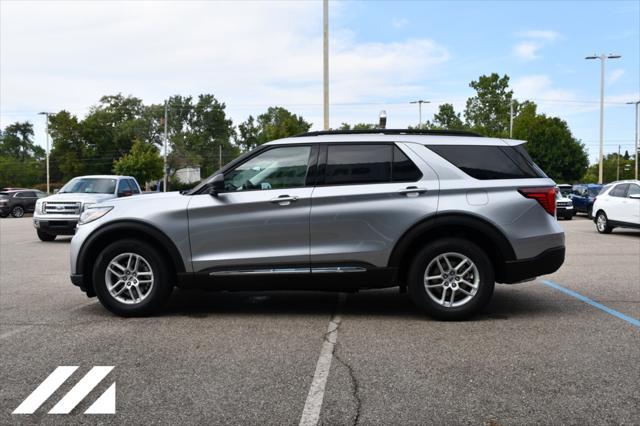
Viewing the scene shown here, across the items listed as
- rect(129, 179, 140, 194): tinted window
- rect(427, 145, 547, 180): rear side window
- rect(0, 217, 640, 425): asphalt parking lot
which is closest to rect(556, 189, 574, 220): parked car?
rect(129, 179, 140, 194): tinted window

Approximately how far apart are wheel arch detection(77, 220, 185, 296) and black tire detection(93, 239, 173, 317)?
0.07 m

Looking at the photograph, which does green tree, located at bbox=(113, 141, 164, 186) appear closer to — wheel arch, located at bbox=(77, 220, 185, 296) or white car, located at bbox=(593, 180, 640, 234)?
white car, located at bbox=(593, 180, 640, 234)

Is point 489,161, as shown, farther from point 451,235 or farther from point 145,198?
point 145,198

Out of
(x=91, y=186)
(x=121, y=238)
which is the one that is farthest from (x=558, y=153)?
(x=121, y=238)

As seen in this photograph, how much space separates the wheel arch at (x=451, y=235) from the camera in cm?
582

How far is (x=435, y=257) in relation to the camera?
19.1ft

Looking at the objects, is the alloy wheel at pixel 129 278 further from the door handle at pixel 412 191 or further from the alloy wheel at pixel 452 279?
the alloy wheel at pixel 452 279

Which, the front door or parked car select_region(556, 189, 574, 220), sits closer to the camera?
the front door

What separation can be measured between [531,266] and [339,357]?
7.68 ft

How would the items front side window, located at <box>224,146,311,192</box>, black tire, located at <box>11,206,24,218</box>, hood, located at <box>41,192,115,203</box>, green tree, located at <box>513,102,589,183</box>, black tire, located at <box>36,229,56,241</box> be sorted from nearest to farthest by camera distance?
1. front side window, located at <box>224,146,311,192</box>
2. hood, located at <box>41,192,115,203</box>
3. black tire, located at <box>36,229,56,241</box>
4. black tire, located at <box>11,206,24,218</box>
5. green tree, located at <box>513,102,589,183</box>

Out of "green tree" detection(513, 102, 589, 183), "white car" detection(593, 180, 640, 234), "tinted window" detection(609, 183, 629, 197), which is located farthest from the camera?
"green tree" detection(513, 102, 589, 183)

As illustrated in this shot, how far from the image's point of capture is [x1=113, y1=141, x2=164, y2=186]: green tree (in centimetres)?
7012

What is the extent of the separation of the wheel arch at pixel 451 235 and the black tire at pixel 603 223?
13.0 metres

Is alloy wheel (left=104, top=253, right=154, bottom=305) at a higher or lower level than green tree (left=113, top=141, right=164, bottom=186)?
lower
